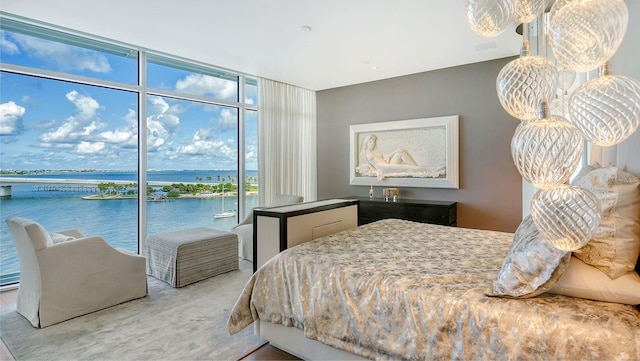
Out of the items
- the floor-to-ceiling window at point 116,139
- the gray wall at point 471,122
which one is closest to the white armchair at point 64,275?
the floor-to-ceiling window at point 116,139

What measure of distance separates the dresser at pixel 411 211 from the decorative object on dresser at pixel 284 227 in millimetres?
2055

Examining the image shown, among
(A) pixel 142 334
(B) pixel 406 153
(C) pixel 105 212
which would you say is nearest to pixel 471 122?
(B) pixel 406 153

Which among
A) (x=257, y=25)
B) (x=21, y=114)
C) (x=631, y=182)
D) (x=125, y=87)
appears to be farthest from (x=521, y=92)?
(x=21, y=114)

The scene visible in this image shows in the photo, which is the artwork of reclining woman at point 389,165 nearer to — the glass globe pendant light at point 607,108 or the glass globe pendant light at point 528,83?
the glass globe pendant light at point 528,83

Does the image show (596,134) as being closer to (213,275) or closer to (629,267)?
(629,267)

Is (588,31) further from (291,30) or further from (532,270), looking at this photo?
(291,30)

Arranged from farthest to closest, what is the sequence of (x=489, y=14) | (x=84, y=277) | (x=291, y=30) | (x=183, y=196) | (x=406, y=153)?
1. (x=406, y=153)
2. (x=183, y=196)
3. (x=291, y=30)
4. (x=84, y=277)
5. (x=489, y=14)

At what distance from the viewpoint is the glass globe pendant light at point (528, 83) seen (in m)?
1.40

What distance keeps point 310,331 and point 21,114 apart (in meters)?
4.04

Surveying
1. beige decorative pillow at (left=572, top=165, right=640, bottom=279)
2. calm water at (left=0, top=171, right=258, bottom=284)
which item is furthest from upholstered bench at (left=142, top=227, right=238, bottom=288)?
beige decorative pillow at (left=572, top=165, right=640, bottom=279)

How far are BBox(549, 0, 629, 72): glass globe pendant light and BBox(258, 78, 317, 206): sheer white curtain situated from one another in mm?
4506

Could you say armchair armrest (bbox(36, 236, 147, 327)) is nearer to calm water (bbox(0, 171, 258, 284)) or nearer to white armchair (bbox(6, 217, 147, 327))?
white armchair (bbox(6, 217, 147, 327))

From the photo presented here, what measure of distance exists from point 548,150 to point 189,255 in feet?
11.3

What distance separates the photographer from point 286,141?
5711mm
